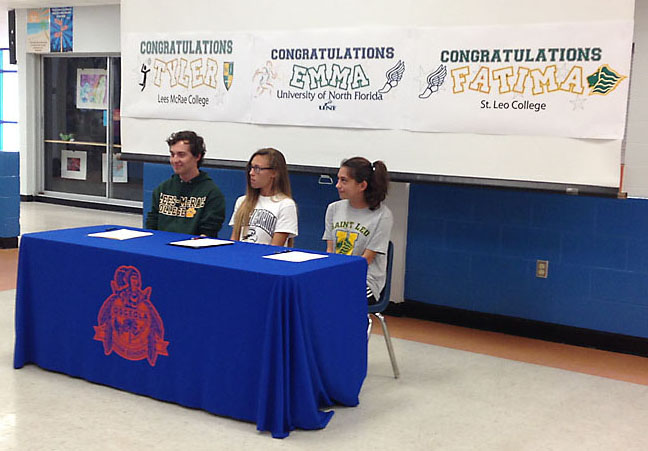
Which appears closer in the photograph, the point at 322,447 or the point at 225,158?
the point at 322,447

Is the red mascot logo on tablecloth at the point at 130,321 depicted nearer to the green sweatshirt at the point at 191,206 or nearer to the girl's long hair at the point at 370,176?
the green sweatshirt at the point at 191,206

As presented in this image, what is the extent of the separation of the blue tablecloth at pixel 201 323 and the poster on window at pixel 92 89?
22.2 ft

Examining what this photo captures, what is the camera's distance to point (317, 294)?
3135 millimetres

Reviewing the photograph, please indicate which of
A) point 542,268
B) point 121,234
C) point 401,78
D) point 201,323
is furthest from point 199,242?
point 542,268

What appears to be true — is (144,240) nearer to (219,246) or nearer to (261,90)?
(219,246)

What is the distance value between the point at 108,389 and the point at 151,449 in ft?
2.48

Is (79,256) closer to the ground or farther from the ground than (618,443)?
farther from the ground

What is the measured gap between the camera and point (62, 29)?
9922mm

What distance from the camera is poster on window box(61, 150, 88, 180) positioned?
10613 mm

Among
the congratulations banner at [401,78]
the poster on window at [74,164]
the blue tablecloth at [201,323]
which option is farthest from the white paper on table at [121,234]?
the poster on window at [74,164]

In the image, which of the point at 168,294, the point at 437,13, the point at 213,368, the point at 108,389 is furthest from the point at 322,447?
the point at 437,13

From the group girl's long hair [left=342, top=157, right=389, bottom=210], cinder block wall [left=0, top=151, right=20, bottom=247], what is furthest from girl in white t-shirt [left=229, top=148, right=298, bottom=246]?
cinder block wall [left=0, top=151, right=20, bottom=247]

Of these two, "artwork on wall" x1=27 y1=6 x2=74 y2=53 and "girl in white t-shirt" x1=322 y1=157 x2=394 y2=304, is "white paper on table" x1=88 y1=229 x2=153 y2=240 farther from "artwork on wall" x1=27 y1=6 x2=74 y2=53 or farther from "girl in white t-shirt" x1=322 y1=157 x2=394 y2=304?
"artwork on wall" x1=27 y1=6 x2=74 y2=53

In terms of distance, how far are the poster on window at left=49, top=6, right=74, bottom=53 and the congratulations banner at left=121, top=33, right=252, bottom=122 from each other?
463 centimetres
